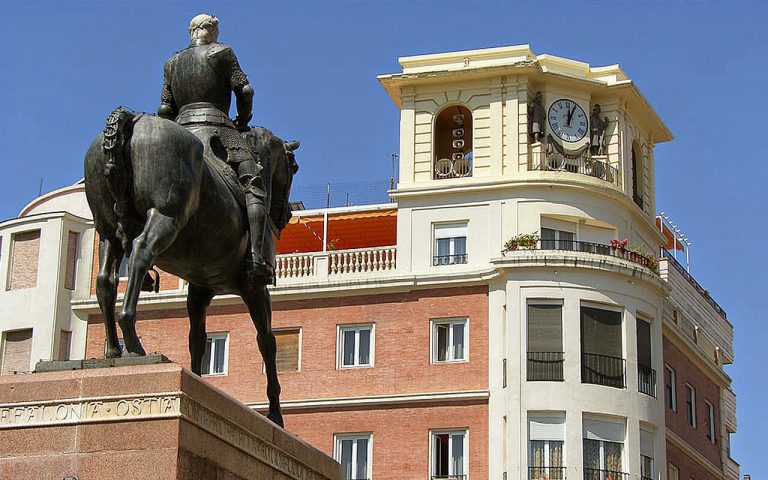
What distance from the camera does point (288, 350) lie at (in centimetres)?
5591

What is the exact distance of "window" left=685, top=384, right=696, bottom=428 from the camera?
60.3 m

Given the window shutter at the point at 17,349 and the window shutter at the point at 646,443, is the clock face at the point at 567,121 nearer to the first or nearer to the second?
the window shutter at the point at 646,443

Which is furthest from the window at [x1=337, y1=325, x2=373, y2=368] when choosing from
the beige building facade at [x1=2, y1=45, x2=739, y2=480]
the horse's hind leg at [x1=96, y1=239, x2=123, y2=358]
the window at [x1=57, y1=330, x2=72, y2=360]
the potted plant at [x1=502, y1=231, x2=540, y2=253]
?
→ the horse's hind leg at [x1=96, y1=239, x2=123, y2=358]

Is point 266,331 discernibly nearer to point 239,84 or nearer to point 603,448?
point 239,84

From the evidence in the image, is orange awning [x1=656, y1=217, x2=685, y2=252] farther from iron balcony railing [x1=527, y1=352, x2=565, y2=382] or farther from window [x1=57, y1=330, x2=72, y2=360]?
window [x1=57, y1=330, x2=72, y2=360]

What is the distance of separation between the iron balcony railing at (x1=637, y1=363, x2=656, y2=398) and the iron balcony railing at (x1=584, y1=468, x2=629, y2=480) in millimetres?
3144

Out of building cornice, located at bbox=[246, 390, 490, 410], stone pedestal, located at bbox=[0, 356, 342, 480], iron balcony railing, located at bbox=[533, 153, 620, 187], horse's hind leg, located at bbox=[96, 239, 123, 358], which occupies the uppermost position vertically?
iron balcony railing, located at bbox=[533, 153, 620, 187]

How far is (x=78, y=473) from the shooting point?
14.1 meters

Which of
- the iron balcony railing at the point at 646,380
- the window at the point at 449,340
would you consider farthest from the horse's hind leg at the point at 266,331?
the iron balcony railing at the point at 646,380

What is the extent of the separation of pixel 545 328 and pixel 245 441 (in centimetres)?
3758

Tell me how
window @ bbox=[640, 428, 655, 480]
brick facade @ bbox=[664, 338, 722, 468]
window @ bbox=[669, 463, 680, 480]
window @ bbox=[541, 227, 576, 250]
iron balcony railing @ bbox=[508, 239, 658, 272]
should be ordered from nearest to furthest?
window @ bbox=[640, 428, 655, 480] < iron balcony railing @ bbox=[508, 239, 658, 272] < window @ bbox=[541, 227, 576, 250] < window @ bbox=[669, 463, 680, 480] < brick facade @ bbox=[664, 338, 722, 468]

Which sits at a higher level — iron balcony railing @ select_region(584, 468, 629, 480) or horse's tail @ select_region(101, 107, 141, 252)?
iron balcony railing @ select_region(584, 468, 629, 480)

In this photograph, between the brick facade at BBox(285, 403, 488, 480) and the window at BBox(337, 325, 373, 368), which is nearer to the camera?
the brick facade at BBox(285, 403, 488, 480)

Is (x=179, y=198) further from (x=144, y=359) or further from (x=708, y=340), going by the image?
(x=708, y=340)
